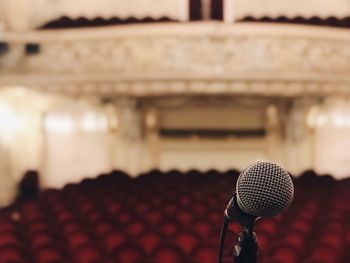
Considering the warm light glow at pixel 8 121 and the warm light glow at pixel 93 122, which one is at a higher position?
the warm light glow at pixel 8 121

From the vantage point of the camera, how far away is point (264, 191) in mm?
785

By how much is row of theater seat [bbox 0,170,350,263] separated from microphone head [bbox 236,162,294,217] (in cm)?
114

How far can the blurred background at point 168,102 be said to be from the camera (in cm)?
342

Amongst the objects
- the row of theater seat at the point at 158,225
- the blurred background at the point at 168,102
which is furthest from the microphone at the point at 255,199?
the blurred background at the point at 168,102

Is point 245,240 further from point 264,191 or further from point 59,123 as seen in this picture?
point 59,123

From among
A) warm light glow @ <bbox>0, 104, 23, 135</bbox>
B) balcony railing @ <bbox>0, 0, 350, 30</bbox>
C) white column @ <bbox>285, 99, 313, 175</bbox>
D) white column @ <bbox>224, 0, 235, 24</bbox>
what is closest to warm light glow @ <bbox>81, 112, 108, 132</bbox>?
warm light glow @ <bbox>0, 104, 23, 135</bbox>

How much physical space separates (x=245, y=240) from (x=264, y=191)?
0.27ft

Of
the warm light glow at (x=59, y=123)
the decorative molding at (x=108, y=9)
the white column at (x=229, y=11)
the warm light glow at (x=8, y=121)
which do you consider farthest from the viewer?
the decorative molding at (x=108, y=9)

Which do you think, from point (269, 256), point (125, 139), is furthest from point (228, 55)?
point (269, 256)

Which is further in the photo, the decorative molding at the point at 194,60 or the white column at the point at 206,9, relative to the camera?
the white column at the point at 206,9

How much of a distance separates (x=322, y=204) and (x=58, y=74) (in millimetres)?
1840

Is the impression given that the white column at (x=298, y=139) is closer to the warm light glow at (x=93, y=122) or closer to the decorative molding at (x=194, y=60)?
the decorative molding at (x=194, y=60)

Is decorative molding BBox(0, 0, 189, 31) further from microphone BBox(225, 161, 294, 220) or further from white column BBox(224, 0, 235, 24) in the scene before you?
microphone BBox(225, 161, 294, 220)

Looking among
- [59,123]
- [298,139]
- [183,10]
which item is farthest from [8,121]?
[298,139]
